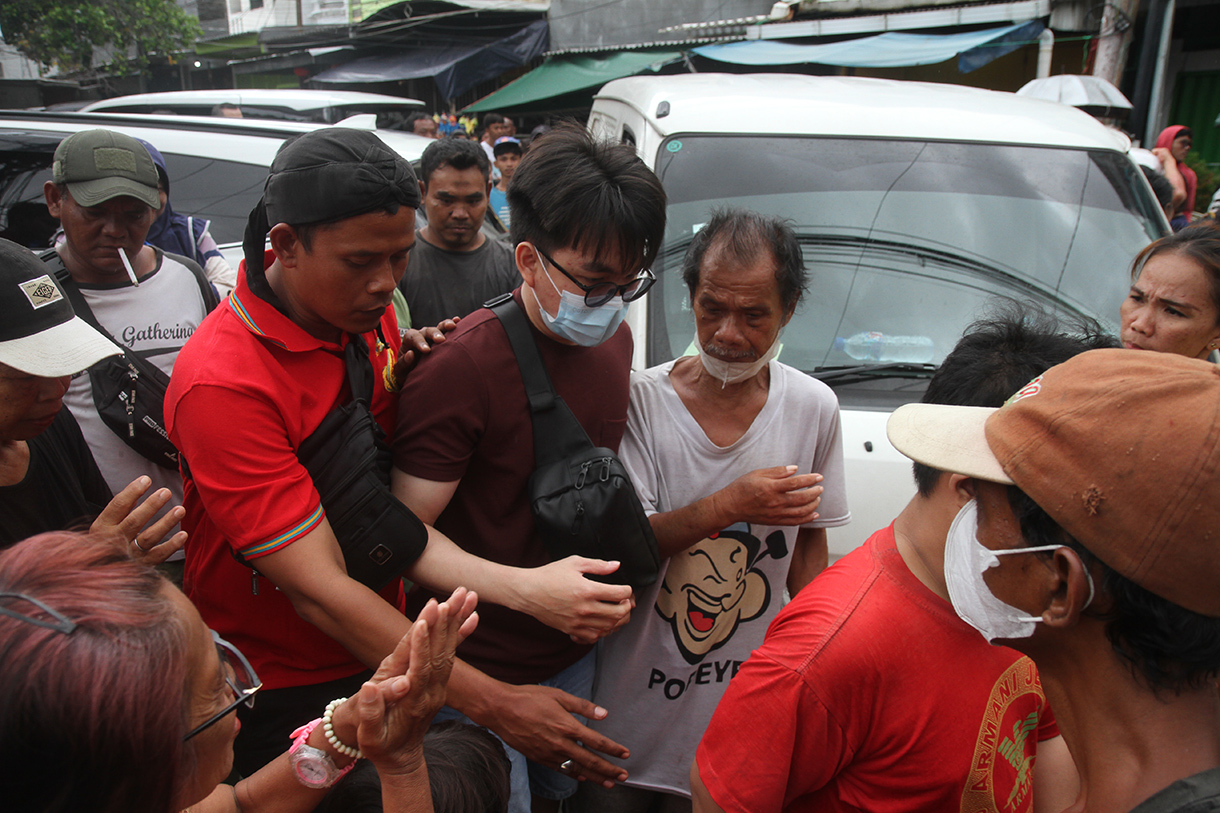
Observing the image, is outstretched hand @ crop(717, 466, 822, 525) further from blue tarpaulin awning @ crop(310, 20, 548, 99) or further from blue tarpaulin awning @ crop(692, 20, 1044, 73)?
blue tarpaulin awning @ crop(310, 20, 548, 99)

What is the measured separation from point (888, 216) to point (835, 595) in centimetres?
201

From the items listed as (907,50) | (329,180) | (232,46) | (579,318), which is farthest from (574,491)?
(232,46)

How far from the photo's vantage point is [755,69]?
10914 mm

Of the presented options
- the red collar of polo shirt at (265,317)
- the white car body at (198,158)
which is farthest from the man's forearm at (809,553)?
the white car body at (198,158)

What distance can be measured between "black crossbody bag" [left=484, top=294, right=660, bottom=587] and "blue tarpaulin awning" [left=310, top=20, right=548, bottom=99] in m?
16.3

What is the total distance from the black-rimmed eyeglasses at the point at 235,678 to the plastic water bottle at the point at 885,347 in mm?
2137

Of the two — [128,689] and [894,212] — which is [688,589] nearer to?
[128,689]

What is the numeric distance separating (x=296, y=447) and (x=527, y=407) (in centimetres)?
48

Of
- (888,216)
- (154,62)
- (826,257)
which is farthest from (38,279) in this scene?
(154,62)

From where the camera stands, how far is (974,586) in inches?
45.9

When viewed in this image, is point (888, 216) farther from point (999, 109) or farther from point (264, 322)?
point (264, 322)

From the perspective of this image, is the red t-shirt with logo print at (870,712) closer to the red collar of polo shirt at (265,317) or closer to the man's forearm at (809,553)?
the man's forearm at (809,553)

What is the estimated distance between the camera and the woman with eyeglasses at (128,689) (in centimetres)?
85

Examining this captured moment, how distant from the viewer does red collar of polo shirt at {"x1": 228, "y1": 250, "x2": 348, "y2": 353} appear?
1488mm
